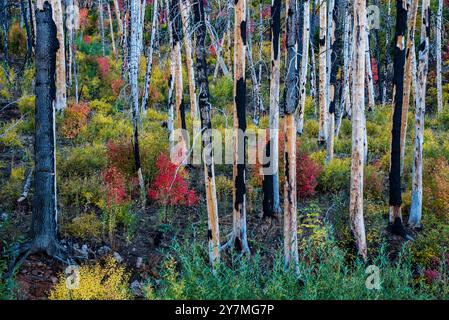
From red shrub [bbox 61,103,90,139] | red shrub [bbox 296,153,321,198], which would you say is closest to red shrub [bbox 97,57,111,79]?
red shrub [bbox 61,103,90,139]

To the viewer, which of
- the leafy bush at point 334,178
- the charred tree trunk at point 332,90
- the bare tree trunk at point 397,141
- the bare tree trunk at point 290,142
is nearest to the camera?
the bare tree trunk at point 290,142

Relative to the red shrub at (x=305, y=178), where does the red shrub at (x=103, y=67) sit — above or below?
above

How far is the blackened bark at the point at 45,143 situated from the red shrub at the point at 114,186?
6.07ft

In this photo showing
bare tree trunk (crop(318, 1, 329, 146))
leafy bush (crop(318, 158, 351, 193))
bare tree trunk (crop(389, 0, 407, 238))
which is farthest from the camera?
bare tree trunk (crop(318, 1, 329, 146))

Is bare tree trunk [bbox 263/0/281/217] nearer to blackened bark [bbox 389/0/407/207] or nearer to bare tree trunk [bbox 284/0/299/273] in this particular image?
bare tree trunk [bbox 284/0/299/273]

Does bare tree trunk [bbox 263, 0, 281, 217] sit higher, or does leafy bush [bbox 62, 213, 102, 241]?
bare tree trunk [bbox 263, 0, 281, 217]

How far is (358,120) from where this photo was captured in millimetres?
9195

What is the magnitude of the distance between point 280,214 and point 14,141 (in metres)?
7.51

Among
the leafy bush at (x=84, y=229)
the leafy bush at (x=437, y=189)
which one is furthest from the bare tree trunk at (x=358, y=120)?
the leafy bush at (x=84, y=229)

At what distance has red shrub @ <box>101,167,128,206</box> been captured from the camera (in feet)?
33.4

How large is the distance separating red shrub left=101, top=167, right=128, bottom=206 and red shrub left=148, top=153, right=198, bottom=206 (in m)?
0.71

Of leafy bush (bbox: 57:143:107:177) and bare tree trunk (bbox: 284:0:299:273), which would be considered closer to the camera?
bare tree trunk (bbox: 284:0:299:273)

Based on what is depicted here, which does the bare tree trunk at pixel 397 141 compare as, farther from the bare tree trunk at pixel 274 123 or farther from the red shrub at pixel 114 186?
the red shrub at pixel 114 186

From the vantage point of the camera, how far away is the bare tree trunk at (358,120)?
9070 mm
